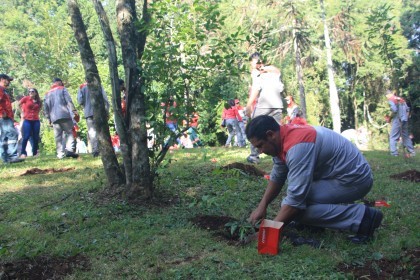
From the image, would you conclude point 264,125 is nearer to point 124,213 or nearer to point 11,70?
point 124,213

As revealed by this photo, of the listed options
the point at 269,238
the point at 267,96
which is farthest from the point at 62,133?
the point at 269,238

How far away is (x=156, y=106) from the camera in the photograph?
5355 millimetres

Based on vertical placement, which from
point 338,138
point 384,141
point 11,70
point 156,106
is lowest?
point 384,141

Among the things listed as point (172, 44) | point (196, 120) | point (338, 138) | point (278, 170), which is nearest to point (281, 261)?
point (278, 170)

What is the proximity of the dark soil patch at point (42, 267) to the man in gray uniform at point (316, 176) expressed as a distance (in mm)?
1752

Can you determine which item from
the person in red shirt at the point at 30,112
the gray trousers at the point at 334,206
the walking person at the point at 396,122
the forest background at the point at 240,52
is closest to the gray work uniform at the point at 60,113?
the person in red shirt at the point at 30,112

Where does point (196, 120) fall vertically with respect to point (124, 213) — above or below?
above

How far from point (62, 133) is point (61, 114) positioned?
0.63 m

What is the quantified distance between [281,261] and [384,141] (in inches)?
1170

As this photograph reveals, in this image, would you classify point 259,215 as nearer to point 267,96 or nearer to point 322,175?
point 322,175

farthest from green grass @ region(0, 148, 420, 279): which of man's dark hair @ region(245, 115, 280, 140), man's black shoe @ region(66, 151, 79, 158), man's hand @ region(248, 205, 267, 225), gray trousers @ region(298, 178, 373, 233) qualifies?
man's black shoe @ region(66, 151, 79, 158)

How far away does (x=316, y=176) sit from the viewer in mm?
4266

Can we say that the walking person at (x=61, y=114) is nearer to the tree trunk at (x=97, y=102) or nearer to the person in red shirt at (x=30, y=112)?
the person in red shirt at (x=30, y=112)

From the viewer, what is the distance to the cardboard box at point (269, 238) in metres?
3.72
